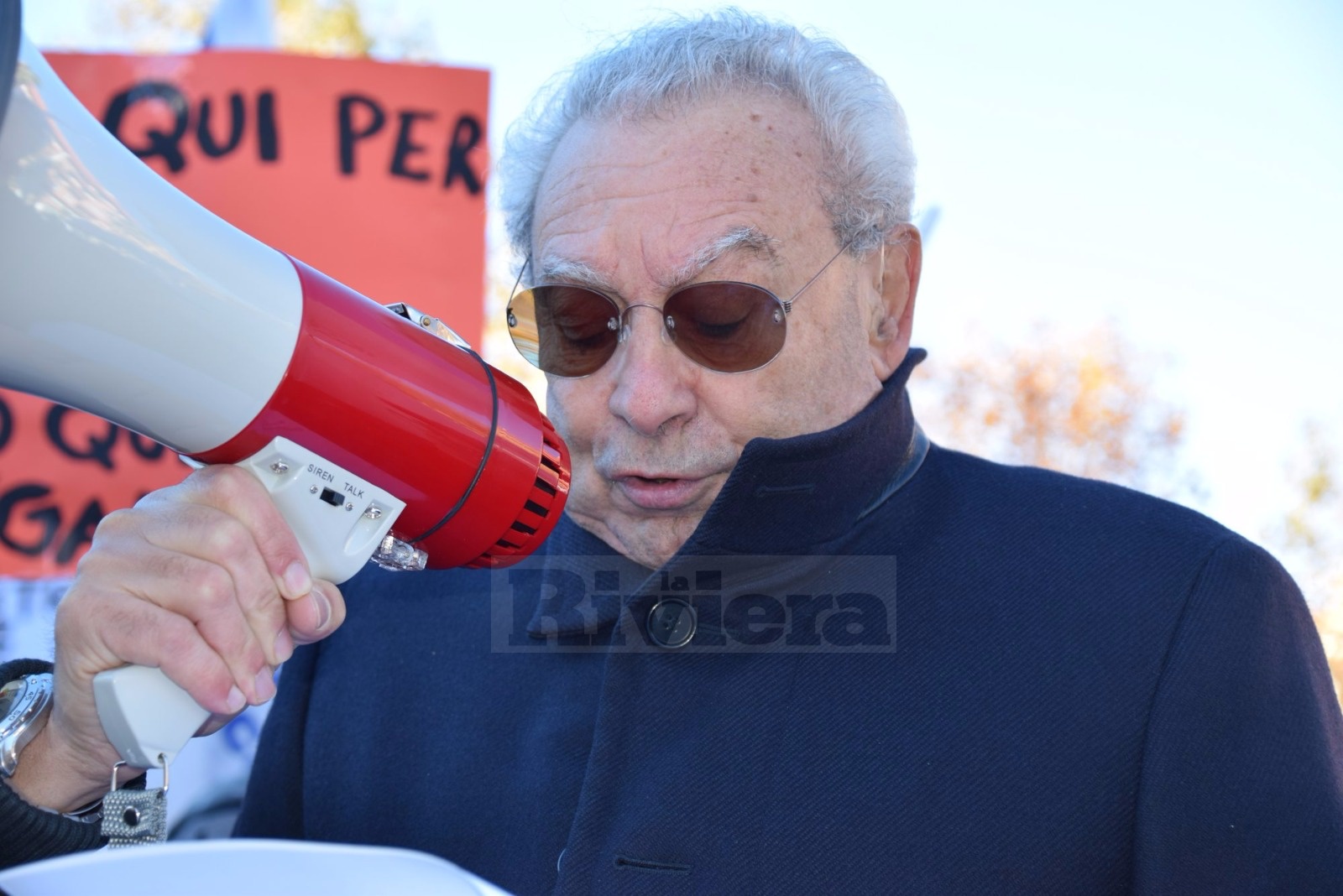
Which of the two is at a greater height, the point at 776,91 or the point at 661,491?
the point at 776,91

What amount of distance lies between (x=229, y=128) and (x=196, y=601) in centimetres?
281

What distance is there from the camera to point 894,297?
223 centimetres

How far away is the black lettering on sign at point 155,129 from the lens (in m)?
3.74

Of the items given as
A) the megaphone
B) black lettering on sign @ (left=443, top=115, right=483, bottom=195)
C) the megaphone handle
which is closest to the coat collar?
the megaphone

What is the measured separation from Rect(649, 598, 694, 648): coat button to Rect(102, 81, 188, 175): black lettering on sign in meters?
2.79

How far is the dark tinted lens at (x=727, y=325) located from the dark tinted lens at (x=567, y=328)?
0.14 metres

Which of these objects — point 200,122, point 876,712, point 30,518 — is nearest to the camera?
point 876,712

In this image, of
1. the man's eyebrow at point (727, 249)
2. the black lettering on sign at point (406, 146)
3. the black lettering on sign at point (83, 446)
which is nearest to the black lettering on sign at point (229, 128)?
the black lettering on sign at point (406, 146)

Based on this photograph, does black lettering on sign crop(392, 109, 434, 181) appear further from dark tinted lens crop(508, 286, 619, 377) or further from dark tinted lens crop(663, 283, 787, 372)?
dark tinted lens crop(663, 283, 787, 372)

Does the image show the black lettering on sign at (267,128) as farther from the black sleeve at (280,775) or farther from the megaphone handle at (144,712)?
the megaphone handle at (144,712)

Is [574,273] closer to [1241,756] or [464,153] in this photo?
[1241,756]

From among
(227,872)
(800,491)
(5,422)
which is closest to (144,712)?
(227,872)

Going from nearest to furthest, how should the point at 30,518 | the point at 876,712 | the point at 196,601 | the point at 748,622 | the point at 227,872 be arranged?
the point at 227,872
the point at 196,601
the point at 876,712
the point at 748,622
the point at 30,518

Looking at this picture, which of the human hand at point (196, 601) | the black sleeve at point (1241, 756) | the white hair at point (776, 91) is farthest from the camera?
the white hair at point (776, 91)
